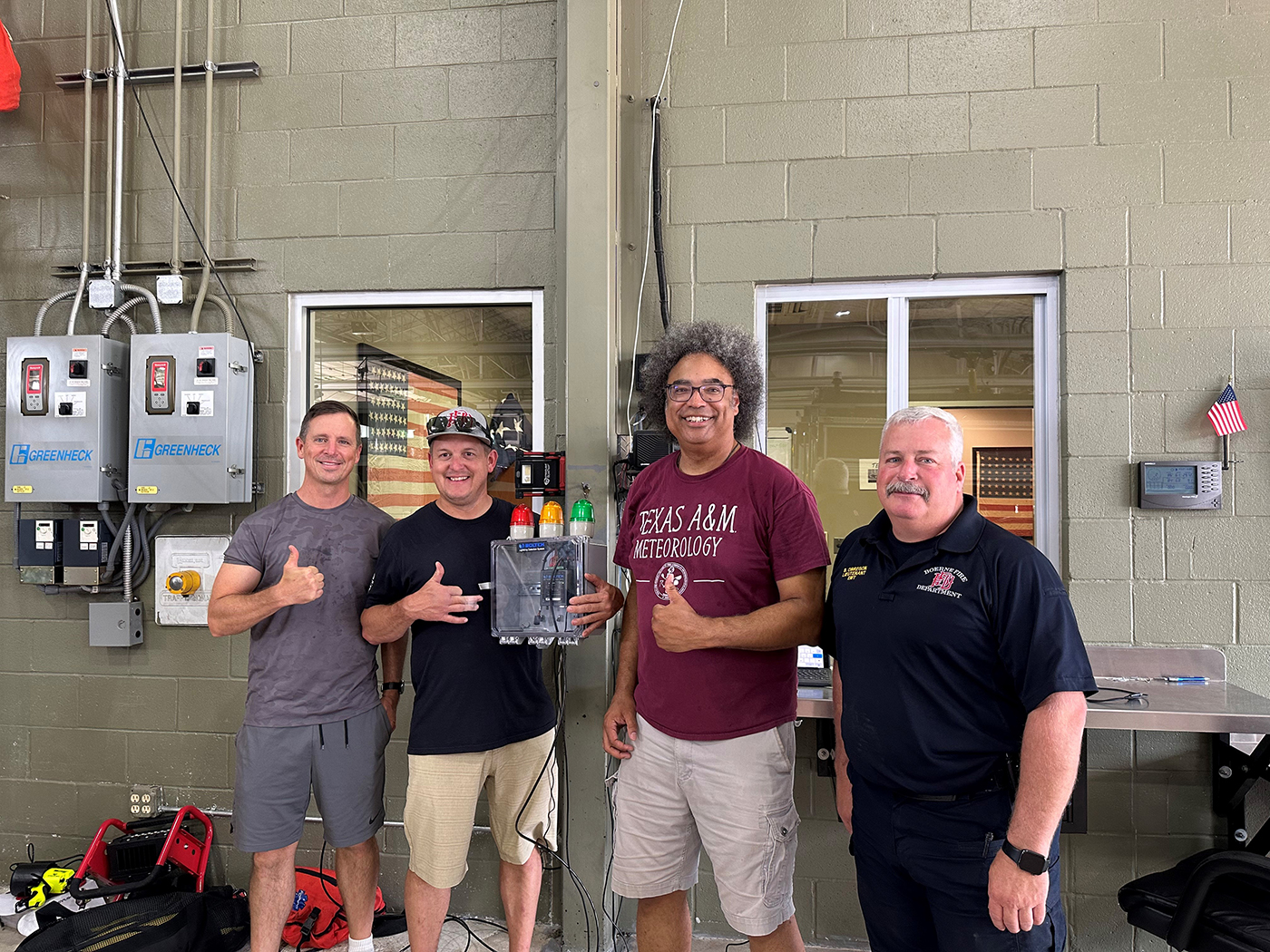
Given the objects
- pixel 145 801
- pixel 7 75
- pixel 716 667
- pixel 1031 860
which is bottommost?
pixel 145 801

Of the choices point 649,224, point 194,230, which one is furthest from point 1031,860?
point 194,230

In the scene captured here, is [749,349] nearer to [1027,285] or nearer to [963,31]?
[1027,285]

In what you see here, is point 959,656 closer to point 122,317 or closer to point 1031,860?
point 1031,860

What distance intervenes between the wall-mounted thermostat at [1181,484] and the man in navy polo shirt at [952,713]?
1323 mm

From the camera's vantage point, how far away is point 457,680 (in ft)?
7.61

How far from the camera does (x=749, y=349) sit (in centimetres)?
220

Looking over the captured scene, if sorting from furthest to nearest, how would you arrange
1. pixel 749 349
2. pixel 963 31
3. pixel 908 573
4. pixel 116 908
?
pixel 963 31 < pixel 116 908 < pixel 749 349 < pixel 908 573

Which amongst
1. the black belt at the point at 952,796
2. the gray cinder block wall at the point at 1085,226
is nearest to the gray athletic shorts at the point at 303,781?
the gray cinder block wall at the point at 1085,226

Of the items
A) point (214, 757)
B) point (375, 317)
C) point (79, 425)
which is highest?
point (375, 317)

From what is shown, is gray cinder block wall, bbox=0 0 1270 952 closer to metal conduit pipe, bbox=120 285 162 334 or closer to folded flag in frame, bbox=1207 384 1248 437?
folded flag in frame, bbox=1207 384 1248 437

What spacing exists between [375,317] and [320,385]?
0.36 m

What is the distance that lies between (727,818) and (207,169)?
3014mm

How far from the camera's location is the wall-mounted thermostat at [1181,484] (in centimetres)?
269

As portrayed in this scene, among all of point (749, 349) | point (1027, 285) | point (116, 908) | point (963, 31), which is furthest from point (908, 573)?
point (116, 908)
